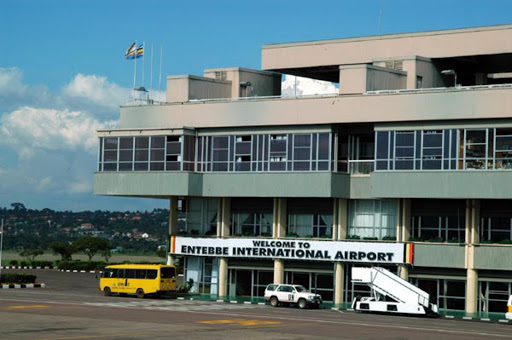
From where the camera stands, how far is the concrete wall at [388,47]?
2529 inches

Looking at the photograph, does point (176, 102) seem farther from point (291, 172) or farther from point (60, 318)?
point (60, 318)

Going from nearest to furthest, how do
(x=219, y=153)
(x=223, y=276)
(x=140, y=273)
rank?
(x=140, y=273) < (x=219, y=153) < (x=223, y=276)

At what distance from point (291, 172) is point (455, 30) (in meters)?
14.2

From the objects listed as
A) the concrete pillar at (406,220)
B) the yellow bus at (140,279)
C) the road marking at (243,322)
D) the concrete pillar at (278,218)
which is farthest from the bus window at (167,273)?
the road marking at (243,322)

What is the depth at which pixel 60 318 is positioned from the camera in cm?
4753

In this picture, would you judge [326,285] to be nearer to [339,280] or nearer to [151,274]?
[339,280]

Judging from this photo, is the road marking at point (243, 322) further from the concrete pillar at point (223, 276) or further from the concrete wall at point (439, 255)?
the concrete pillar at point (223, 276)

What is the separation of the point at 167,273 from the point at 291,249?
28.5ft

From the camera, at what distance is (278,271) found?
69.6m

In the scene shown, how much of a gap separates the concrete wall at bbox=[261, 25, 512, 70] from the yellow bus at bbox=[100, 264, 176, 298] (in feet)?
57.5

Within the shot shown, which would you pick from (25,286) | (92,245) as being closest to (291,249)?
(25,286)

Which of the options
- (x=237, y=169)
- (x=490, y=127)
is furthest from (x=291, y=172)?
(x=490, y=127)

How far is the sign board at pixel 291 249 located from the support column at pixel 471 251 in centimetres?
430

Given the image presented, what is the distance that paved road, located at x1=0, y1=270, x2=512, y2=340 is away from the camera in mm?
41375
